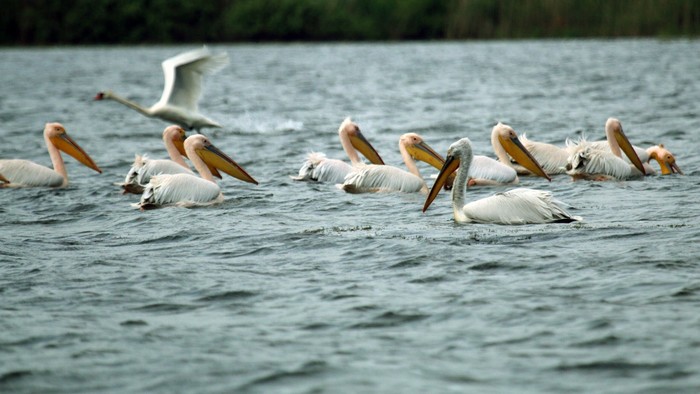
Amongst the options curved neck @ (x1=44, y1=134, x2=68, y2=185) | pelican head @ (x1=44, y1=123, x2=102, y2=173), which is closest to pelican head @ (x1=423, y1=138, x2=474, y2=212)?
curved neck @ (x1=44, y1=134, x2=68, y2=185)

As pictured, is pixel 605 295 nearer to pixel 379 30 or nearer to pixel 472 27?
pixel 472 27

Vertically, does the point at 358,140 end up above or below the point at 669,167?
above

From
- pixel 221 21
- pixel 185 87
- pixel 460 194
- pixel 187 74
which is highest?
pixel 221 21

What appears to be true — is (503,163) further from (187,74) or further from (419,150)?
(187,74)

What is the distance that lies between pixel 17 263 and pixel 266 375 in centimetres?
260

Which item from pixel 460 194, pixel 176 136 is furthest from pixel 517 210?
pixel 176 136

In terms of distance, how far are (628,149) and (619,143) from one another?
0.11 meters

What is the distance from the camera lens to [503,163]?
31.4ft

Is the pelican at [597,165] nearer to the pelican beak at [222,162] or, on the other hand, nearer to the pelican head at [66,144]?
the pelican beak at [222,162]

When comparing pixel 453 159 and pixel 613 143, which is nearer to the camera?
pixel 453 159

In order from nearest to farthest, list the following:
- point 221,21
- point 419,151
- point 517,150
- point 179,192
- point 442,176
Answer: point 442,176 < point 179,192 < point 517,150 < point 419,151 < point 221,21

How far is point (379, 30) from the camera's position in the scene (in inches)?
2687

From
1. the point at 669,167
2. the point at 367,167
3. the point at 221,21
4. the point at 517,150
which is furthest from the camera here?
the point at 221,21

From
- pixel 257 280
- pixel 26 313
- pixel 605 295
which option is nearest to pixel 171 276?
pixel 257 280
